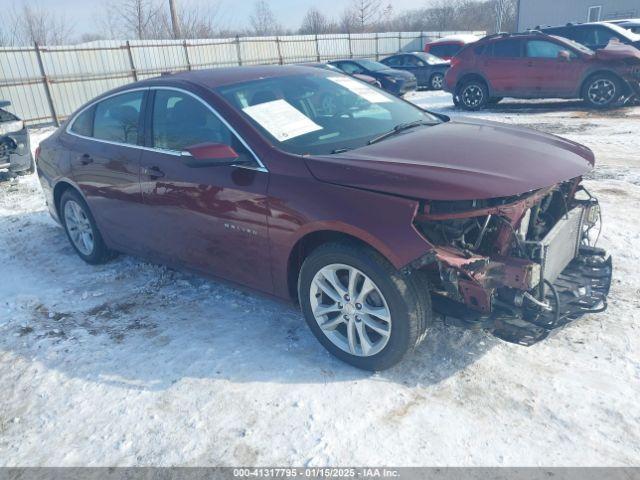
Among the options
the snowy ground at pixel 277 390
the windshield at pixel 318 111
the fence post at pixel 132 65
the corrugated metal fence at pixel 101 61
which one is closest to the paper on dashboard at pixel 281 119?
the windshield at pixel 318 111

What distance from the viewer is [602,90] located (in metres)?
11.5

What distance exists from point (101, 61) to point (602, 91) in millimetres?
15103

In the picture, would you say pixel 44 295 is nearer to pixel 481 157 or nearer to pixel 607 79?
pixel 481 157

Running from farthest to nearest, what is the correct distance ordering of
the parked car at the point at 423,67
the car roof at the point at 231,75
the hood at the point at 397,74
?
the parked car at the point at 423,67 < the hood at the point at 397,74 < the car roof at the point at 231,75

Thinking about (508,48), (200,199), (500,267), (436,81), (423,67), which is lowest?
(436,81)

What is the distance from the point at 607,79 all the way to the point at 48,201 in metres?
11.0

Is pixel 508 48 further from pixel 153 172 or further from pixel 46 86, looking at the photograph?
pixel 46 86

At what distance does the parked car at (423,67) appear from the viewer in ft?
59.3

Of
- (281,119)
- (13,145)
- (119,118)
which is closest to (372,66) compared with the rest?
(13,145)

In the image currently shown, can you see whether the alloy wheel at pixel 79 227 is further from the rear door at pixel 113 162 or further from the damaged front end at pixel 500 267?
the damaged front end at pixel 500 267

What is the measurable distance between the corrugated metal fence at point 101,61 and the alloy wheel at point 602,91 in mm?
13157

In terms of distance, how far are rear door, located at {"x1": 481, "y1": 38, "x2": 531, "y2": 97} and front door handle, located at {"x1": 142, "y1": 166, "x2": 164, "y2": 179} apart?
34.1ft

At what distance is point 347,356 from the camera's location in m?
3.30

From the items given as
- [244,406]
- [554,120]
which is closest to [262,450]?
[244,406]
